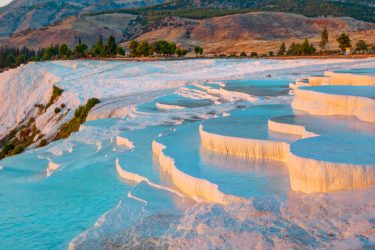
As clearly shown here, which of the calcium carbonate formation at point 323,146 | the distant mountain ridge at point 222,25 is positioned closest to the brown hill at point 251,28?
the distant mountain ridge at point 222,25

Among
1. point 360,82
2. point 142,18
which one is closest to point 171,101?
point 360,82

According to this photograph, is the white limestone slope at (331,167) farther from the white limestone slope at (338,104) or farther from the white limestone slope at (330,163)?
the white limestone slope at (338,104)

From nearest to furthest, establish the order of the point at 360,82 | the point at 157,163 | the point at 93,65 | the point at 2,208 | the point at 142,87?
the point at 2,208
the point at 157,163
the point at 360,82
the point at 142,87
the point at 93,65

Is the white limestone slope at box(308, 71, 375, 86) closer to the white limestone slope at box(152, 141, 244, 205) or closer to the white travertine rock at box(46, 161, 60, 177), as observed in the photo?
the white limestone slope at box(152, 141, 244, 205)

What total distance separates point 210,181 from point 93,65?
105 ft

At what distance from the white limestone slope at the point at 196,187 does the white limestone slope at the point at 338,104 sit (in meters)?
2.97

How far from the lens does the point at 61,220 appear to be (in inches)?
262

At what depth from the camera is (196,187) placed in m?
6.73

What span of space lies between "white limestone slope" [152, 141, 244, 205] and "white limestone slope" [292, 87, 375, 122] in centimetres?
297

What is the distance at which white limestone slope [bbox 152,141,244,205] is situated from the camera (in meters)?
6.19

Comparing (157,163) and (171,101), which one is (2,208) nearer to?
(157,163)

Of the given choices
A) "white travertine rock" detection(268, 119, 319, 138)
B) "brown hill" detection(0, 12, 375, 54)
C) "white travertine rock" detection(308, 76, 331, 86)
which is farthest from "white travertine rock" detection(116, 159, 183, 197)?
"brown hill" detection(0, 12, 375, 54)

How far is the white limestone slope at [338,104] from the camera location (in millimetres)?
8266

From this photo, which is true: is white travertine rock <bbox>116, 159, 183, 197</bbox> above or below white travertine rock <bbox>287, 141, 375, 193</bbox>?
below
